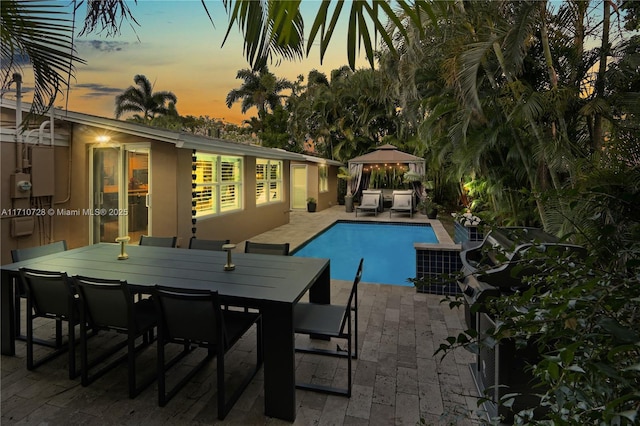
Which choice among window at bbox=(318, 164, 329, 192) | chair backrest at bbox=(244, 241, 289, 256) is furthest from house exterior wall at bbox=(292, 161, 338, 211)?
chair backrest at bbox=(244, 241, 289, 256)

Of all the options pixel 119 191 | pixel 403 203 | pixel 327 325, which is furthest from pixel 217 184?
pixel 403 203

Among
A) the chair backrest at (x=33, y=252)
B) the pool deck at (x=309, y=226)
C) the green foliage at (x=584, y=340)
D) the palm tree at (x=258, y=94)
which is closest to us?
the green foliage at (x=584, y=340)

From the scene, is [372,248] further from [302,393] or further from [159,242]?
[302,393]

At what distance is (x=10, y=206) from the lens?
18.0 ft

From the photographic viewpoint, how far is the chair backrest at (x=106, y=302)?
2.46 metres

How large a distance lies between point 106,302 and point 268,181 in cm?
844

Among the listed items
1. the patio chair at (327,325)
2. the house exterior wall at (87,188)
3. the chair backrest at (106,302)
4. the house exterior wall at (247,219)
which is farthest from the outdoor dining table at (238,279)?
the house exterior wall at (247,219)

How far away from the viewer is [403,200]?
1403 centimetres

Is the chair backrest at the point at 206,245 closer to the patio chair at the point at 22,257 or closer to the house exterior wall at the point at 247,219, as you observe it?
the patio chair at the point at 22,257

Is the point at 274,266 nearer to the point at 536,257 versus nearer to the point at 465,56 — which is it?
the point at 536,257

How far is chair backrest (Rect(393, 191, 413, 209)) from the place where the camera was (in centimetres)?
1376

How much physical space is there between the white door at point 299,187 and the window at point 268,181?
179 inches

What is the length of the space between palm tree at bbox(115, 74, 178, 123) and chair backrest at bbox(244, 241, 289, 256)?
2236 centimetres

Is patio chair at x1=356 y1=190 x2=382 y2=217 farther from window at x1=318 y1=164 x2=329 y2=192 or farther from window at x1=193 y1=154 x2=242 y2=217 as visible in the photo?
window at x1=193 y1=154 x2=242 y2=217
